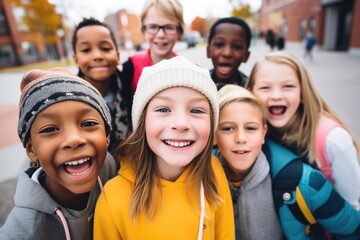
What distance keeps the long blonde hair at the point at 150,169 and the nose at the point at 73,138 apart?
1.21 ft

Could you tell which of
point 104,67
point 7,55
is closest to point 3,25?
point 7,55

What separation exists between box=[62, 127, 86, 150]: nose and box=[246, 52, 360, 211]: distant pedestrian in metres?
1.33

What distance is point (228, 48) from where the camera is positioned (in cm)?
206

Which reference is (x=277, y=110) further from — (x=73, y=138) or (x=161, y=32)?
(x=73, y=138)

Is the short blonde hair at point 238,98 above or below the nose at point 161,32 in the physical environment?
below

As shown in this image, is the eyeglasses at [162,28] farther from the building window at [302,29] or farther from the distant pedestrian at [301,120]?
the building window at [302,29]

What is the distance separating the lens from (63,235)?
3.90ft

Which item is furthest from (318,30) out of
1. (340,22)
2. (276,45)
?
(276,45)

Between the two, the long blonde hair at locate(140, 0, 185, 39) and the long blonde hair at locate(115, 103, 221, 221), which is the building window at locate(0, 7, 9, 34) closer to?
the long blonde hair at locate(140, 0, 185, 39)

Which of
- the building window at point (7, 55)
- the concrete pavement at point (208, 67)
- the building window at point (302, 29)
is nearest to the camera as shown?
the concrete pavement at point (208, 67)

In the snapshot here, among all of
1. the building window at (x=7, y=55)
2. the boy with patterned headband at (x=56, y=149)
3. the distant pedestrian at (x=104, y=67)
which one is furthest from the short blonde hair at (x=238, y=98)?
the building window at (x=7, y=55)

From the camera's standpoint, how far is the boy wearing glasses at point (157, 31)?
199 centimetres

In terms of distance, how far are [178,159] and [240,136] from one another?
46 cm

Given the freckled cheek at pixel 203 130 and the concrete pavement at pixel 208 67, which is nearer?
the freckled cheek at pixel 203 130
